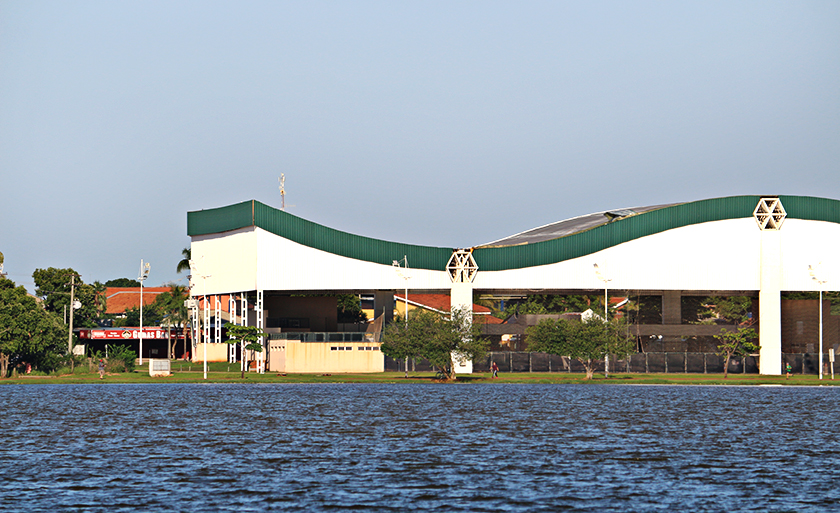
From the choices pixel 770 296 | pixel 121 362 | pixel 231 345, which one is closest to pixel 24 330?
pixel 121 362

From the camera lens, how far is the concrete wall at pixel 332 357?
10806 cm

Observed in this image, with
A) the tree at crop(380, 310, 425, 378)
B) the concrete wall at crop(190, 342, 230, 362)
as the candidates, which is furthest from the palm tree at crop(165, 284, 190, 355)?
the tree at crop(380, 310, 425, 378)

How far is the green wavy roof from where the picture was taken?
4247 inches

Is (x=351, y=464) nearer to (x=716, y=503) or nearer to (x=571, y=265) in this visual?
(x=716, y=503)

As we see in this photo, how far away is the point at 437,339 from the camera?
90.1 meters

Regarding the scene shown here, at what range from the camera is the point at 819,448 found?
4559 centimetres

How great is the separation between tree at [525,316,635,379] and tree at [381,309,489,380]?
715 centimetres

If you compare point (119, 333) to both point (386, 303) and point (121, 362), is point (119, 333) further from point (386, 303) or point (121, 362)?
point (386, 303)

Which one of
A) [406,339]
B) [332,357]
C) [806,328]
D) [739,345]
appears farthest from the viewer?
[806,328]

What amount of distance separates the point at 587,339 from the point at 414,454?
173 feet

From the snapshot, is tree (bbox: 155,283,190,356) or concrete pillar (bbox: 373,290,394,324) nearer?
concrete pillar (bbox: 373,290,394,324)

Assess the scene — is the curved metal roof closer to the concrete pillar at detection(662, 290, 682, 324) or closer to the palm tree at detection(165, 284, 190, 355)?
the concrete pillar at detection(662, 290, 682, 324)

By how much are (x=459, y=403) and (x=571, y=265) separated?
40174 millimetres

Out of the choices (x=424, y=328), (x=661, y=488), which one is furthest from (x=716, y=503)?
(x=424, y=328)
